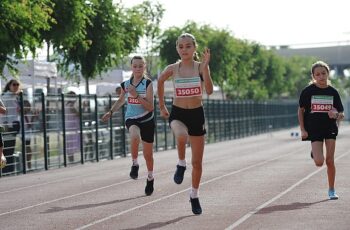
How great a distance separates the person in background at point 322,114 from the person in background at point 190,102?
2.13 meters

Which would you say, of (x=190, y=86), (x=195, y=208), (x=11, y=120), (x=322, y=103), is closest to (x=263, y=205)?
(x=195, y=208)

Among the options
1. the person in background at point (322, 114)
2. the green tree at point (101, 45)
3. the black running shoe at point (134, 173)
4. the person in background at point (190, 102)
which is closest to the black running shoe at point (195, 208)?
the person in background at point (190, 102)

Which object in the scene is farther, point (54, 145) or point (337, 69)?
point (337, 69)

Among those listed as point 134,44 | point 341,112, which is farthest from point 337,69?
point 341,112

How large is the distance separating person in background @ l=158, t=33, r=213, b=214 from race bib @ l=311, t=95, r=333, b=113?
2148 millimetres

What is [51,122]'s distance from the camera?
2561 cm

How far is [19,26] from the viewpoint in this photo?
71.9 feet

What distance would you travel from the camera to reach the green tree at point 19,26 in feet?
69.9

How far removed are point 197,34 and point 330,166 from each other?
118 ft

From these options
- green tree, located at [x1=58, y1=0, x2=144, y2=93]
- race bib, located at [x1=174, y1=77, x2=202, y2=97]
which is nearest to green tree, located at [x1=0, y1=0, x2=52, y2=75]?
green tree, located at [x1=58, y1=0, x2=144, y2=93]

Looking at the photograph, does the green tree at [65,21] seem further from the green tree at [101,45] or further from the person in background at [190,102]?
the person in background at [190,102]

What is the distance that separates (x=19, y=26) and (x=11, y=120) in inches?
94.3

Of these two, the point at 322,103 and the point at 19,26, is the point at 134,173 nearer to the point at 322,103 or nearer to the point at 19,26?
the point at 322,103

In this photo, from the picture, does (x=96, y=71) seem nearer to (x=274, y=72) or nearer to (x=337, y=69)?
(x=274, y=72)
